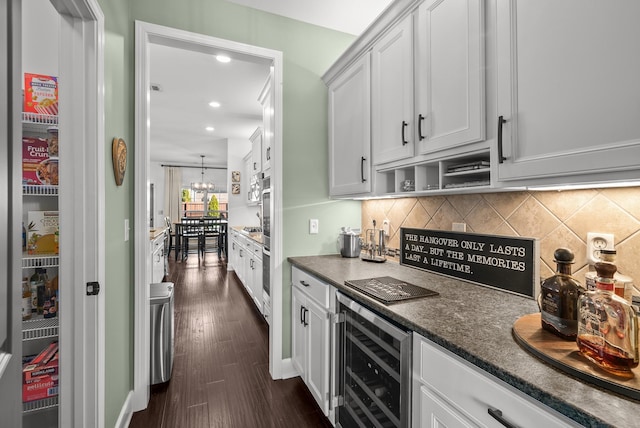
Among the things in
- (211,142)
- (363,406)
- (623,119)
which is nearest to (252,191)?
(211,142)

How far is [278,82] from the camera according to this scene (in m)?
2.26

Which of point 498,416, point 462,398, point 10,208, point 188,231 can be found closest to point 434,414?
point 462,398

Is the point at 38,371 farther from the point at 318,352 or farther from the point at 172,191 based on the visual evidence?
the point at 172,191

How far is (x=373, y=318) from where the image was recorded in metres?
1.27

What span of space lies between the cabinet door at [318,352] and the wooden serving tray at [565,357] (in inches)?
39.7

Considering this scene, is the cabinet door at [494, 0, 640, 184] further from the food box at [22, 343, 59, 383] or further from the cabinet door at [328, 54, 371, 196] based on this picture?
the food box at [22, 343, 59, 383]

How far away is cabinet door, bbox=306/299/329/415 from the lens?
1.71 m

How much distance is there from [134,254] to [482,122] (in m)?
2.06

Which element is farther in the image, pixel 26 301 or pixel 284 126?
pixel 284 126

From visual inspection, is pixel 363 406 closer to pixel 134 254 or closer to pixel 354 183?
pixel 354 183

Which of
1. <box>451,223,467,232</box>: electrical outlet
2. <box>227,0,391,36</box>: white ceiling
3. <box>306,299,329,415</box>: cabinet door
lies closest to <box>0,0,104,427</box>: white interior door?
<box>306,299,329,415</box>: cabinet door

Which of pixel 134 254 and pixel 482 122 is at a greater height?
pixel 482 122

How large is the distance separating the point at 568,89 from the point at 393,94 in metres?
0.91

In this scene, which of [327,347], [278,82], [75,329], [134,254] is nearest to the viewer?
[75,329]
